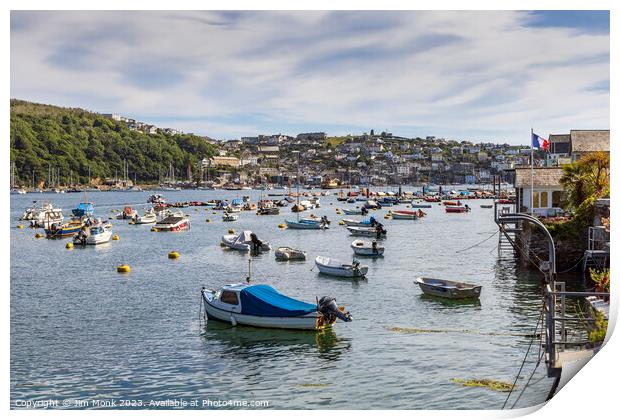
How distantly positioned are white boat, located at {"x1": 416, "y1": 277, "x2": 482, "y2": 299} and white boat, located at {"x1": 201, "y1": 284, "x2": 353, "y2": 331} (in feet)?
20.8

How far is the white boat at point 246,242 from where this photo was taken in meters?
46.0

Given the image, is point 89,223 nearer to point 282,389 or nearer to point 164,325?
point 164,325

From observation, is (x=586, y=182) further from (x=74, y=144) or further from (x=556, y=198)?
(x=74, y=144)

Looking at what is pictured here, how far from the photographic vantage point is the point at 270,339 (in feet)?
70.5

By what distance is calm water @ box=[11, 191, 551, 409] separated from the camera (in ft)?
53.5

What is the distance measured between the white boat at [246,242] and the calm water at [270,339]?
5.67 metres

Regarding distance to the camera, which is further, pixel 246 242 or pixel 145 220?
pixel 145 220

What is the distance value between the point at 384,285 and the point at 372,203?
7084 centimetres

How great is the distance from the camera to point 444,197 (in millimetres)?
128250

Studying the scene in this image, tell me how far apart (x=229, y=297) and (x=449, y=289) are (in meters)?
8.92

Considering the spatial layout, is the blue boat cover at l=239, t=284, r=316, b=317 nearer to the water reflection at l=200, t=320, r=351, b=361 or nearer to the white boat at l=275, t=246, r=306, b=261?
the water reflection at l=200, t=320, r=351, b=361

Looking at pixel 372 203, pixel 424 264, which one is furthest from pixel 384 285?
pixel 372 203

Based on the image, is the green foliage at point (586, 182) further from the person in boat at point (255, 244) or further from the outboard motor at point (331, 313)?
the person in boat at point (255, 244)

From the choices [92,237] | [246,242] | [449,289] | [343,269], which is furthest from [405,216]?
[449,289]
